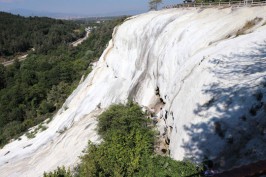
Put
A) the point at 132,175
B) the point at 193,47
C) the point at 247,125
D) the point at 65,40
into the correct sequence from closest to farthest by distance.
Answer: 1. the point at 247,125
2. the point at 132,175
3. the point at 193,47
4. the point at 65,40

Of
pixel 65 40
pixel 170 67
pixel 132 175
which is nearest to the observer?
pixel 132 175

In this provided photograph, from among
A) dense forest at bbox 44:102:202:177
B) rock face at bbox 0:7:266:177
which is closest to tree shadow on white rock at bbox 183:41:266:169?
rock face at bbox 0:7:266:177

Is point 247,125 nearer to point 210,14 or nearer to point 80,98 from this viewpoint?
point 210,14

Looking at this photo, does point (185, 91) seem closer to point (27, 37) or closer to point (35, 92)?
point (35, 92)

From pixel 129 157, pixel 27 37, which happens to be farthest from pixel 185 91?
pixel 27 37

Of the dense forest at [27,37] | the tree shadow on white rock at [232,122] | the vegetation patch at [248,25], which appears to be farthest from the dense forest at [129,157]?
the dense forest at [27,37]

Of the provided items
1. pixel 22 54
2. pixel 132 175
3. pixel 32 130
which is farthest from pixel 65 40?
pixel 132 175
